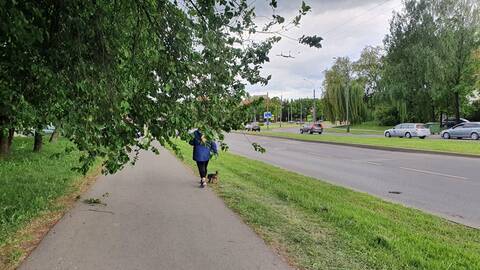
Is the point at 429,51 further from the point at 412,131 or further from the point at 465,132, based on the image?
the point at 465,132

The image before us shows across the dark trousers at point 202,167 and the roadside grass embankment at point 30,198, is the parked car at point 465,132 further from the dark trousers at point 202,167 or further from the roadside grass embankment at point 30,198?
the dark trousers at point 202,167

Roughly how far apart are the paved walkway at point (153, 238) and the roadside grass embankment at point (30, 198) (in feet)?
0.75

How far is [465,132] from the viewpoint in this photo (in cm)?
3725

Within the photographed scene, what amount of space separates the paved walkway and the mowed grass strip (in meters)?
0.38

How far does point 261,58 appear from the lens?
21.0 ft

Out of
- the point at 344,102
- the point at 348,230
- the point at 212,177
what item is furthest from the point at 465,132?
the point at 348,230

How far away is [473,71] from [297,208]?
51969mm

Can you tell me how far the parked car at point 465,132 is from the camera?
36406 millimetres

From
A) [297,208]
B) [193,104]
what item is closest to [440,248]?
[297,208]

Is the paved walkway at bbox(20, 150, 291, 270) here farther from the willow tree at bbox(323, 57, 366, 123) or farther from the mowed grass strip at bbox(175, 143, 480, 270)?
the willow tree at bbox(323, 57, 366, 123)

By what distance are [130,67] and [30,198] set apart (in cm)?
436

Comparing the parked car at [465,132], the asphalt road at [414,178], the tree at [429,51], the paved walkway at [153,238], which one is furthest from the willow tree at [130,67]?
the tree at [429,51]

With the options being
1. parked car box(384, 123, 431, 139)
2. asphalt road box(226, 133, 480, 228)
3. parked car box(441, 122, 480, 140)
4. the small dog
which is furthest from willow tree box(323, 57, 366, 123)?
the small dog

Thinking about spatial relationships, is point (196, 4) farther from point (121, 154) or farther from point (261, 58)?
point (121, 154)
